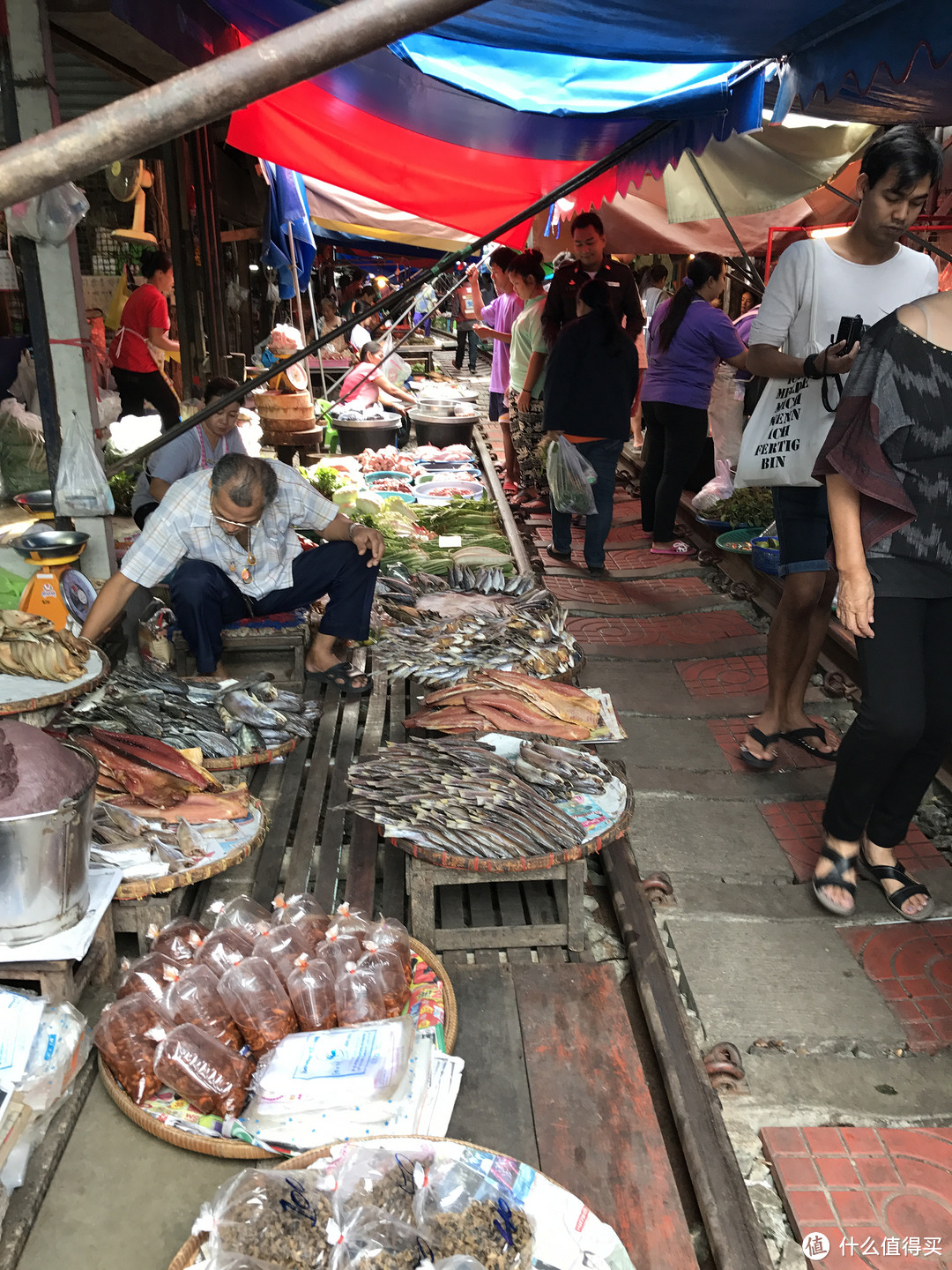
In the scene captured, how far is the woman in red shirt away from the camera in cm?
794

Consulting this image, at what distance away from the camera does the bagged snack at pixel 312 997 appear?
2.41 meters

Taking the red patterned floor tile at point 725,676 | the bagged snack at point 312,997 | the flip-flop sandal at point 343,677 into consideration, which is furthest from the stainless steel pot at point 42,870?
the red patterned floor tile at point 725,676

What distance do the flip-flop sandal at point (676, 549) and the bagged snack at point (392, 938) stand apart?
215 inches

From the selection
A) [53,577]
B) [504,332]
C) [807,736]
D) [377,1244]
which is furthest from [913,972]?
[504,332]

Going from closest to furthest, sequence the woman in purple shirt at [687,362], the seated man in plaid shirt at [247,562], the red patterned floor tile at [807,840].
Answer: the red patterned floor tile at [807,840]
the seated man in plaid shirt at [247,562]
the woman in purple shirt at [687,362]

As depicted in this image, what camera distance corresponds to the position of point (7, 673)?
12.8 ft

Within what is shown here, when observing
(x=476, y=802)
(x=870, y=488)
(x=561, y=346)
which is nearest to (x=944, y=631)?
(x=870, y=488)

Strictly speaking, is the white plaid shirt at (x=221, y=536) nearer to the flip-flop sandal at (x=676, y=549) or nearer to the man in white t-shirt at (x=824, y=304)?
the man in white t-shirt at (x=824, y=304)

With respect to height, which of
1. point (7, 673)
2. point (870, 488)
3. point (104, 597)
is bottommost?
point (7, 673)

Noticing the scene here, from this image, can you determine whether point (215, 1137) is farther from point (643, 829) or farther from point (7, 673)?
point (7, 673)

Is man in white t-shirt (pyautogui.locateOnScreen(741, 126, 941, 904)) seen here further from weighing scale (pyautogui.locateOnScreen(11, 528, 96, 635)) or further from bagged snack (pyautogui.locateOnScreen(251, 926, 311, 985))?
weighing scale (pyautogui.locateOnScreen(11, 528, 96, 635))

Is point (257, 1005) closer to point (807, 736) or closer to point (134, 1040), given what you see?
point (134, 1040)

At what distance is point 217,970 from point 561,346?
5.12 meters

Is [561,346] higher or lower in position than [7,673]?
higher
